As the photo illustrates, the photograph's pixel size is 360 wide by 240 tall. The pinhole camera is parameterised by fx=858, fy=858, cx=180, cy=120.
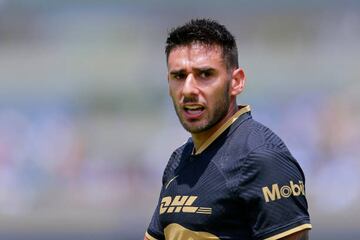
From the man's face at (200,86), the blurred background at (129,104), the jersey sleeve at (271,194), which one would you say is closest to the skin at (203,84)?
the man's face at (200,86)

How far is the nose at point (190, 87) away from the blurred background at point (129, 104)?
141 inches

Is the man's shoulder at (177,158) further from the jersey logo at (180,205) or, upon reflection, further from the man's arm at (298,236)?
the man's arm at (298,236)

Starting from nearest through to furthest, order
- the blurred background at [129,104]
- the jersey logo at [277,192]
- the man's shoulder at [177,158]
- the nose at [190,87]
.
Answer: the jersey logo at [277,192] < the nose at [190,87] < the man's shoulder at [177,158] < the blurred background at [129,104]

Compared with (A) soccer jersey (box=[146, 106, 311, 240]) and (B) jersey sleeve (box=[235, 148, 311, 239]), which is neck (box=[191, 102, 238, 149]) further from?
(B) jersey sleeve (box=[235, 148, 311, 239])

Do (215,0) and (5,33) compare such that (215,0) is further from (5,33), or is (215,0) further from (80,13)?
(5,33)

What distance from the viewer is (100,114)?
6215 millimetres

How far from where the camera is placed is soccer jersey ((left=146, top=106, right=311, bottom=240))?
211 cm

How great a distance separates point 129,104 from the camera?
6141 millimetres

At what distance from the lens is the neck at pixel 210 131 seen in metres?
2.32

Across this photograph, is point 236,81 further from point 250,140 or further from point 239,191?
point 239,191

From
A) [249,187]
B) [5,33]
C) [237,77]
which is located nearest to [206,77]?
[237,77]

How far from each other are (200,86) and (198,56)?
3.2 inches

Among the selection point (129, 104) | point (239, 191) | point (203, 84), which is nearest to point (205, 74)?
point (203, 84)

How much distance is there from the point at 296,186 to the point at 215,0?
164 inches
